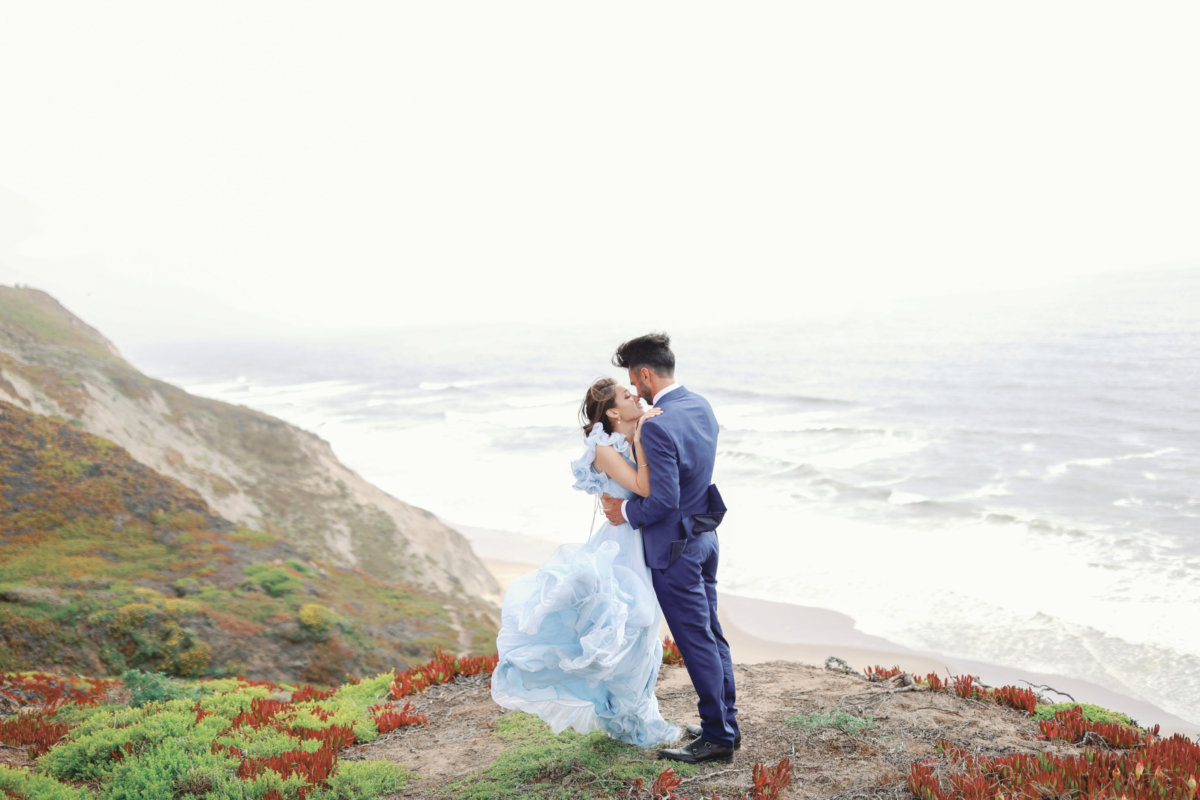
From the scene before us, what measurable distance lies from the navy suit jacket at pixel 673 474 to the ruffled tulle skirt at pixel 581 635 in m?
0.17

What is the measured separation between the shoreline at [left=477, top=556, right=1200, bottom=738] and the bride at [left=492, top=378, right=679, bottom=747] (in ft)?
22.6

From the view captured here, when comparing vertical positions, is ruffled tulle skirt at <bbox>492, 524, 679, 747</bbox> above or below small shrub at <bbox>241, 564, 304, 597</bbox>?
above

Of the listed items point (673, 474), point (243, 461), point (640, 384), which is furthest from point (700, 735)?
point (243, 461)

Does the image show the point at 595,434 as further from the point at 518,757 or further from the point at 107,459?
the point at 107,459

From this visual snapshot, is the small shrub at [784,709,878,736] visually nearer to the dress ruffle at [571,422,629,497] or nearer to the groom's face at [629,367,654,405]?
the dress ruffle at [571,422,629,497]

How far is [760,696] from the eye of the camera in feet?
19.4

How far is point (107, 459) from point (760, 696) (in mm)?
12478

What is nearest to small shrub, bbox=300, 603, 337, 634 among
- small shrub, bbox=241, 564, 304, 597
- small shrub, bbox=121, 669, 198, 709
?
small shrub, bbox=241, 564, 304, 597

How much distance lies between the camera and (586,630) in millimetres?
3906

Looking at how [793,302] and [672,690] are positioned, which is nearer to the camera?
[672,690]

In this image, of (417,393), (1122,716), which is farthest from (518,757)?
(417,393)

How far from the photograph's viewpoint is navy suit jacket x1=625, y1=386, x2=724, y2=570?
390 centimetres

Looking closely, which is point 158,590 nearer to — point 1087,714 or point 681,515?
point 681,515

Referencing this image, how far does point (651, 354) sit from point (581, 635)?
170 centimetres
